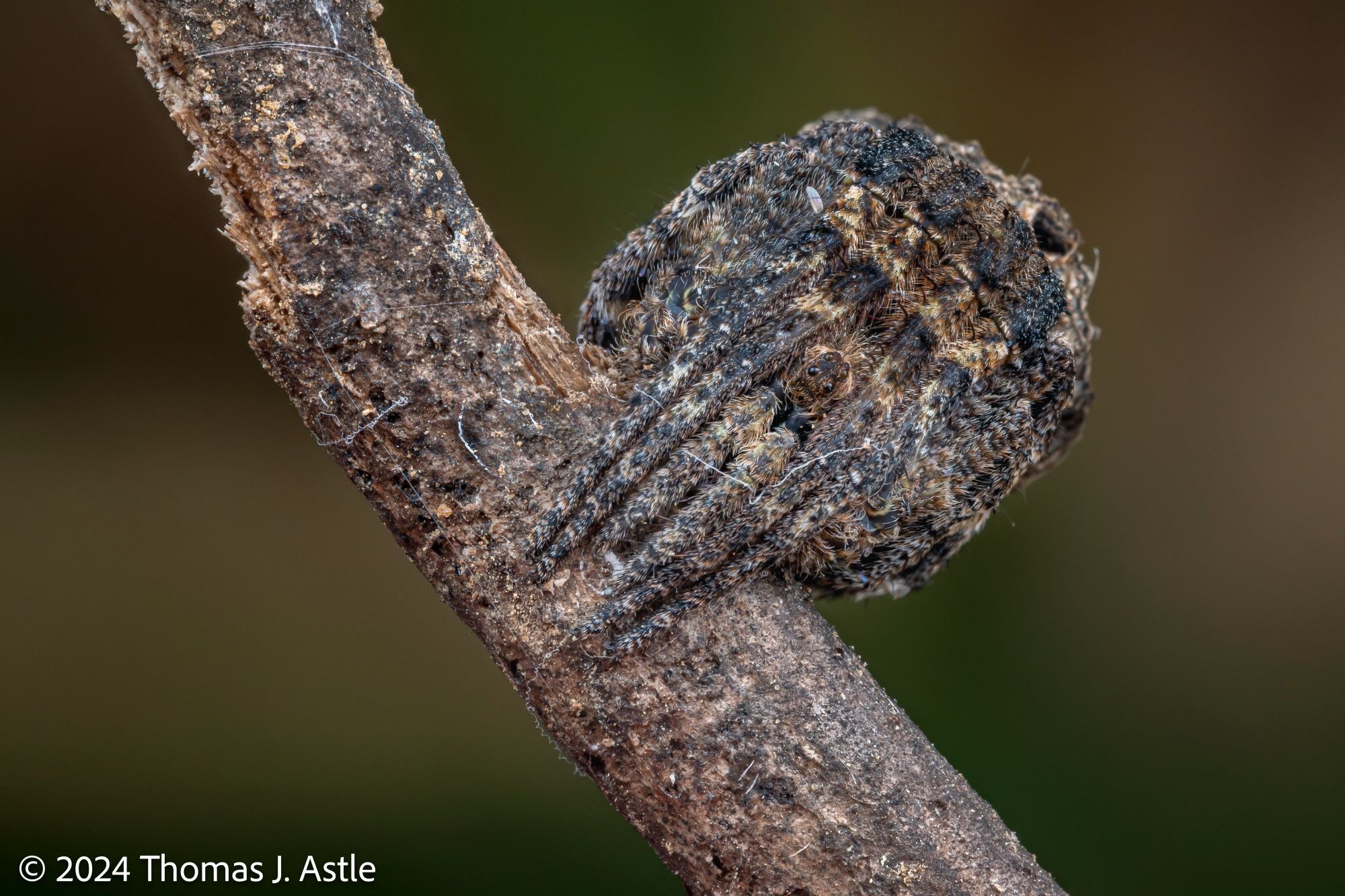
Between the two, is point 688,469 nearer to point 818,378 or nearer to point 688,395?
point 688,395

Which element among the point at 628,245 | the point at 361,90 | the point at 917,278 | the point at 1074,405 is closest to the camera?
the point at 361,90

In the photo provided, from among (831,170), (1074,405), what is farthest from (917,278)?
(1074,405)

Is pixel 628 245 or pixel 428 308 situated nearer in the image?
pixel 428 308

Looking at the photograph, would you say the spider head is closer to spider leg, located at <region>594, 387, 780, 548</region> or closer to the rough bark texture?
spider leg, located at <region>594, 387, 780, 548</region>

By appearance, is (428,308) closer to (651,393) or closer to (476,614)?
(651,393)

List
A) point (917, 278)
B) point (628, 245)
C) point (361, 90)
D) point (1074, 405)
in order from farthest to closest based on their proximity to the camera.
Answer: point (1074, 405) → point (628, 245) → point (917, 278) → point (361, 90)

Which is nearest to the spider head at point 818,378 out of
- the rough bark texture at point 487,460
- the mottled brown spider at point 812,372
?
the mottled brown spider at point 812,372

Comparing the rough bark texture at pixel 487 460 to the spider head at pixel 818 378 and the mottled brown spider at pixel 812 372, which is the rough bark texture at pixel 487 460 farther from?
the spider head at pixel 818 378

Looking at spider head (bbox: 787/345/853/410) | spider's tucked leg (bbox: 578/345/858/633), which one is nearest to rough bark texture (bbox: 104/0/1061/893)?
spider's tucked leg (bbox: 578/345/858/633)
